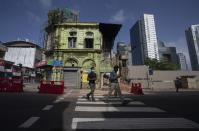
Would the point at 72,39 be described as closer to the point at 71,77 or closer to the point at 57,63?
the point at 57,63

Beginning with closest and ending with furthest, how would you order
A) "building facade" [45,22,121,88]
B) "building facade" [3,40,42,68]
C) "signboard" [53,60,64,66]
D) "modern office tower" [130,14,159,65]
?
"signboard" [53,60,64,66], "building facade" [45,22,121,88], "building facade" [3,40,42,68], "modern office tower" [130,14,159,65]

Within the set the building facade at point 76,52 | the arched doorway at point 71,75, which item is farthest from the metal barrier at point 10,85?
the arched doorway at point 71,75

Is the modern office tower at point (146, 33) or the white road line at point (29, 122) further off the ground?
the modern office tower at point (146, 33)

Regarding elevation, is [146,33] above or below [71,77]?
above

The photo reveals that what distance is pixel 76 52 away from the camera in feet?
93.8

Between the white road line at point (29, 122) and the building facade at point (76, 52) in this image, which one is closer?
the white road line at point (29, 122)

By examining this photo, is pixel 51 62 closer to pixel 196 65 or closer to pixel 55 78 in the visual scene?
pixel 55 78

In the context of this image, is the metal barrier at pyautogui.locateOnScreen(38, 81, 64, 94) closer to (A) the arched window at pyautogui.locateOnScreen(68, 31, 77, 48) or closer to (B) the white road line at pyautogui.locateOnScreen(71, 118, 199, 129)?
(B) the white road line at pyautogui.locateOnScreen(71, 118, 199, 129)

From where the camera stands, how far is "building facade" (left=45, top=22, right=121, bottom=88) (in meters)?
28.0

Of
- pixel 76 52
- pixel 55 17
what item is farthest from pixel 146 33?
pixel 76 52

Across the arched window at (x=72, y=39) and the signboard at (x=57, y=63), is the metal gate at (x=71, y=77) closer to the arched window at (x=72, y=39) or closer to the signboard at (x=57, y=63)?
the signboard at (x=57, y=63)

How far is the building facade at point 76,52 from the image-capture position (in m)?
28.0

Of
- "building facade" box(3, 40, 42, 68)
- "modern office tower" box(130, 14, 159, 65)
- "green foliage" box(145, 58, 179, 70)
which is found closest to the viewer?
"building facade" box(3, 40, 42, 68)

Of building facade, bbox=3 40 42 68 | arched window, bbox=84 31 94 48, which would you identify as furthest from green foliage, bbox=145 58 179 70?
arched window, bbox=84 31 94 48
